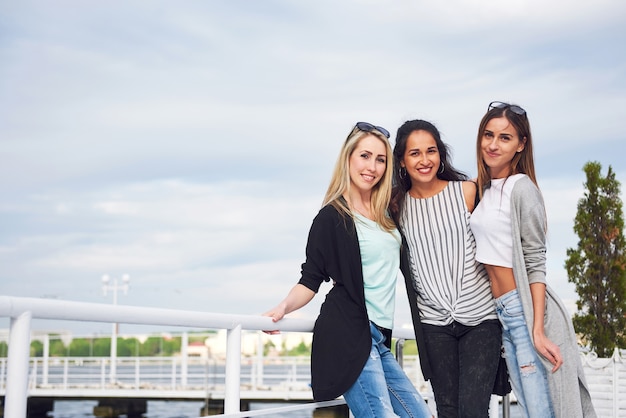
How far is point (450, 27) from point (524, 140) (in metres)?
18.4

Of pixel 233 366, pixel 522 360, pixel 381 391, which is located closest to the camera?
pixel 233 366

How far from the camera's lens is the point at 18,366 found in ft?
6.06

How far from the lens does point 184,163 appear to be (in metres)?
57.4

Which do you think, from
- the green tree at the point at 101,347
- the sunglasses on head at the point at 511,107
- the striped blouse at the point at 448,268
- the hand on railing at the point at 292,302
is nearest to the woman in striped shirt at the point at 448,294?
the striped blouse at the point at 448,268

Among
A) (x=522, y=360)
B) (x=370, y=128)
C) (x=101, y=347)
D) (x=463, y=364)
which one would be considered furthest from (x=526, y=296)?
(x=101, y=347)

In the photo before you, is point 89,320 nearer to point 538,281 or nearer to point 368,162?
point 368,162

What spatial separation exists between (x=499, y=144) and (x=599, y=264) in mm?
10671

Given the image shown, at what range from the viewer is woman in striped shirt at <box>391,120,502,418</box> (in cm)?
303

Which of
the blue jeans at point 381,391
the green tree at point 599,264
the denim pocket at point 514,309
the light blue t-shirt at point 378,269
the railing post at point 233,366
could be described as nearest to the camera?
the railing post at point 233,366

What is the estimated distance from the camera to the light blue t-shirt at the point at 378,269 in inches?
113

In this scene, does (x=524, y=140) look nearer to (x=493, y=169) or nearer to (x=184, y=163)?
(x=493, y=169)

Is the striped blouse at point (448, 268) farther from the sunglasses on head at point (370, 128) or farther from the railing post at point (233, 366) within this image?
the railing post at point (233, 366)

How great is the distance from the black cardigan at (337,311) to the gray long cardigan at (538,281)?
592mm

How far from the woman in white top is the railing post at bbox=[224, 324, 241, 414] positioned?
97 cm
